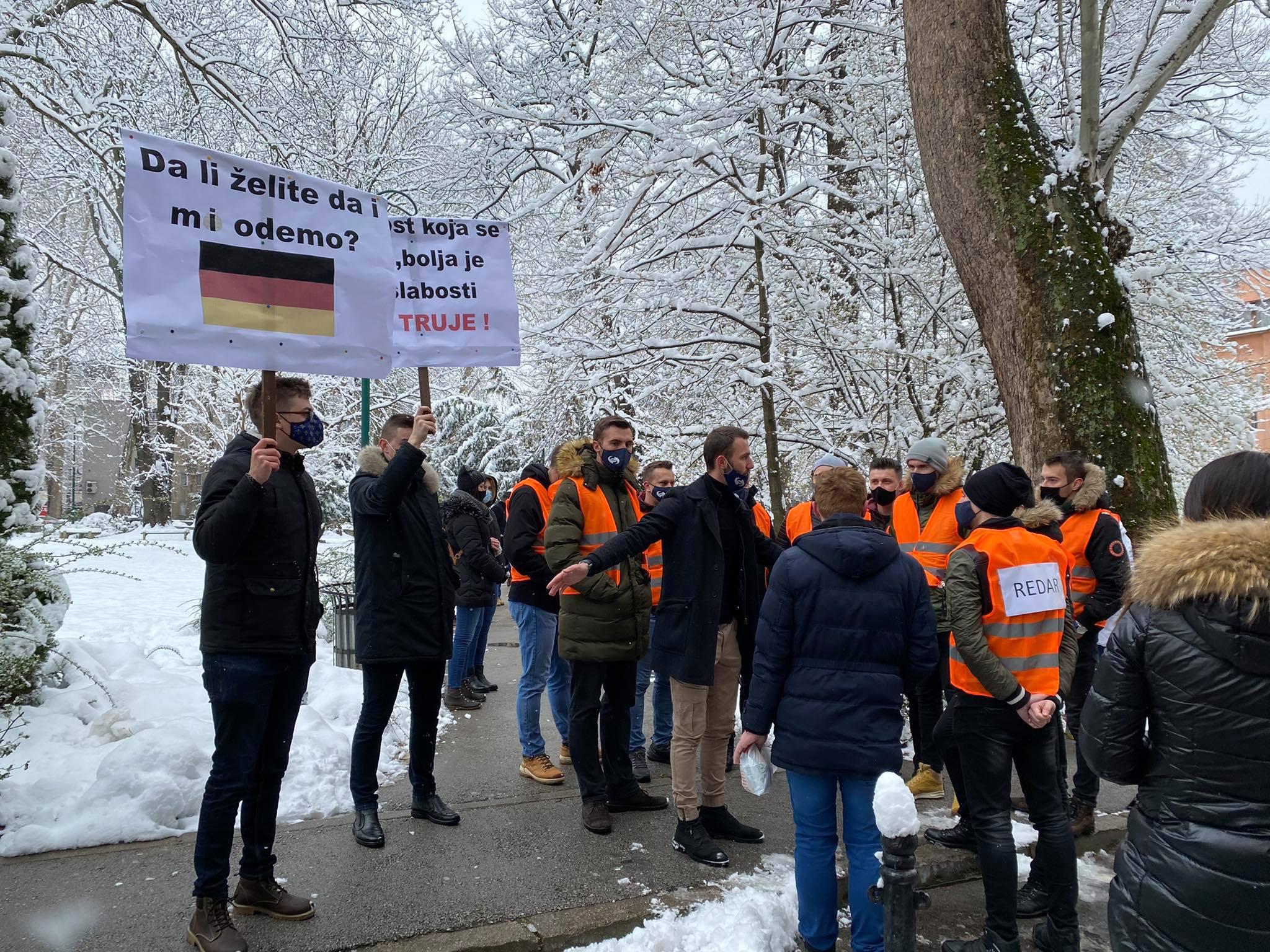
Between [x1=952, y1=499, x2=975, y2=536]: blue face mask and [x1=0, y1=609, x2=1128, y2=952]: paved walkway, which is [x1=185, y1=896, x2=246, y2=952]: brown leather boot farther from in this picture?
[x1=952, y1=499, x2=975, y2=536]: blue face mask

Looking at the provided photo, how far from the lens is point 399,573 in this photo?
4383mm

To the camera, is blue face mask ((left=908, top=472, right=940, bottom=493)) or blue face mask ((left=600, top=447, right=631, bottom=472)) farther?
blue face mask ((left=908, top=472, right=940, bottom=493))

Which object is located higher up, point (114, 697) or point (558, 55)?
point (558, 55)

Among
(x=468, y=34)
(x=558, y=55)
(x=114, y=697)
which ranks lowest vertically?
(x=114, y=697)

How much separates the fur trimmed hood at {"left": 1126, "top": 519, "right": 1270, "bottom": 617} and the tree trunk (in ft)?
14.4

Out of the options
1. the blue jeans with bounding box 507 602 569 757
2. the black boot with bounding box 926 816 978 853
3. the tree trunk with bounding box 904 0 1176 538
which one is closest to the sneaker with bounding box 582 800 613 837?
the blue jeans with bounding box 507 602 569 757

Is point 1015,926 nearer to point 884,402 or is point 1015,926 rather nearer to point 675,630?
point 675,630

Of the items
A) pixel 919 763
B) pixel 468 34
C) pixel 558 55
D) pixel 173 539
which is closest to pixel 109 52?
pixel 468 34

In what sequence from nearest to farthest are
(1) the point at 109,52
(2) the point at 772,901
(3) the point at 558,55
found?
(2) the point at 772,901 < (3) the point at 558,55 < (1) the point at 109,52

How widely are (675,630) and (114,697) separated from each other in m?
3.69

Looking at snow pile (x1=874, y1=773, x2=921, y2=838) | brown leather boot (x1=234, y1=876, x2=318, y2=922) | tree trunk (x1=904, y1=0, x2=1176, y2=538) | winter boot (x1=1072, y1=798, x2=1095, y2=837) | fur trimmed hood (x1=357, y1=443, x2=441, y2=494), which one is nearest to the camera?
snow pile (x1=874, y1=773, x2=921, y2=838)

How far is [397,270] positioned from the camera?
4.56 meters

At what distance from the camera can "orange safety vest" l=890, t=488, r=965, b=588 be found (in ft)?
16.8

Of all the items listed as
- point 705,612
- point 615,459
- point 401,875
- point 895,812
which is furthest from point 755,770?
point 615,459
